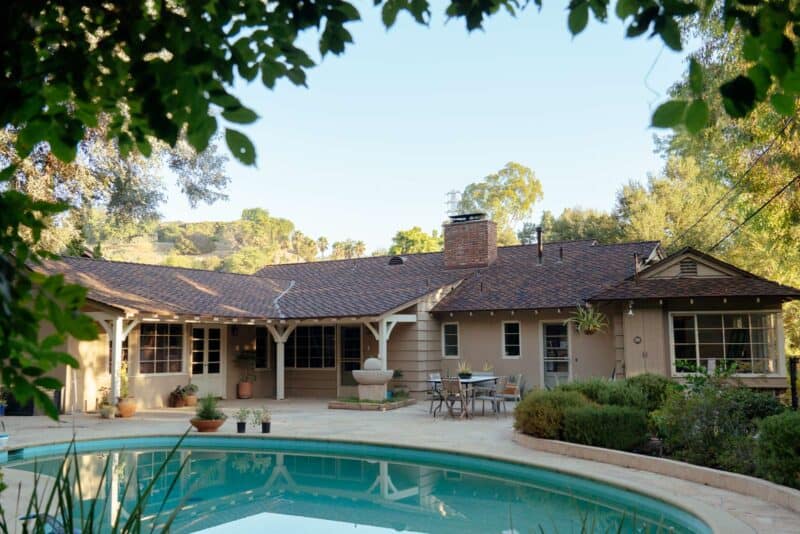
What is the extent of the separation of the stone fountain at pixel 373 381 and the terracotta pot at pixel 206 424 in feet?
17.1

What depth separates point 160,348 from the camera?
17.2 metres

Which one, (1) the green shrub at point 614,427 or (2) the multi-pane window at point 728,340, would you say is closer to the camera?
(1) the green shrub at point 614,427

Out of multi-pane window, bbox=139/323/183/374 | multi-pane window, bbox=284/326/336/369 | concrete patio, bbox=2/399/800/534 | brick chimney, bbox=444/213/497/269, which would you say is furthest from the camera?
brick chimney, bbox=444/213/497/269

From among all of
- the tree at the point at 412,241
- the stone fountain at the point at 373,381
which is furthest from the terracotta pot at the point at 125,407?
the tree at the point at 412,241

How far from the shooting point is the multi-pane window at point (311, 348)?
20016mm

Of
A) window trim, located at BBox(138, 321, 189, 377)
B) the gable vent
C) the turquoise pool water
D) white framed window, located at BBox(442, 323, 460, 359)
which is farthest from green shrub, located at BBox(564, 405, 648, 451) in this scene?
window trim, located at BBox(138, 321, 189, 377)

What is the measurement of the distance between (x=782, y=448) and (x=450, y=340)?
1276 centimetres

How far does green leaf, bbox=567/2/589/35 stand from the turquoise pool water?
5.14 metres

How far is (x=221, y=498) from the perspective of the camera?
884cm

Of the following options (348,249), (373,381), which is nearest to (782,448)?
(373,381)

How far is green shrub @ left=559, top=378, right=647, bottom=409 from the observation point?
10.6m

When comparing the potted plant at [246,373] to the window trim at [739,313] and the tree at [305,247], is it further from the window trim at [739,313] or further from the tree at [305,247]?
the tree at [305,247]

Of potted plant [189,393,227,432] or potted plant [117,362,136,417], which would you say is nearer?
potted plant [189,393,227,432]

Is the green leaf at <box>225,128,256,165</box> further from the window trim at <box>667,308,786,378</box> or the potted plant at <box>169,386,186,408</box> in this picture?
the potted plant at <box>169,386,186,408</box>
